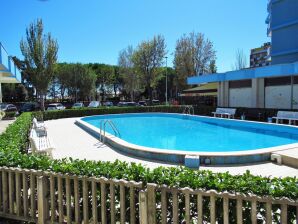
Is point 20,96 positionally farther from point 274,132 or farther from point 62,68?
point 274,132

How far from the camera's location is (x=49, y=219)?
13.5 ft

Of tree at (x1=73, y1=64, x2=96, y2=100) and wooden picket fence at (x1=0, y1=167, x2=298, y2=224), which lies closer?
wooden picket fence at (x1=0, y1=167, x2=298, y2=224)

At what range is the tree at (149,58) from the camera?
119 feet

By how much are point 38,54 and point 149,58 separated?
13.8 m

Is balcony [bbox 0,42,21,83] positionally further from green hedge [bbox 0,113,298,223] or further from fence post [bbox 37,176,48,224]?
fence post [bbox 37,176,48,224]

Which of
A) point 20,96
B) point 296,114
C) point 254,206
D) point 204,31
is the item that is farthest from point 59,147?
point 20,96

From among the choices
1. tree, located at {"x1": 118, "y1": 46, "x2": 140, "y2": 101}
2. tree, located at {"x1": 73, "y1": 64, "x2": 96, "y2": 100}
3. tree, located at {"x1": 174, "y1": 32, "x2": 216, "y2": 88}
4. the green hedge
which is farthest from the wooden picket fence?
tree, located at {"x1": 73, "y1": 64, "x2": 96, "y2": 100}

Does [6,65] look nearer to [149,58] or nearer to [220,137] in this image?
[220,137]

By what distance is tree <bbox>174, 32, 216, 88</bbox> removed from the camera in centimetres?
4206

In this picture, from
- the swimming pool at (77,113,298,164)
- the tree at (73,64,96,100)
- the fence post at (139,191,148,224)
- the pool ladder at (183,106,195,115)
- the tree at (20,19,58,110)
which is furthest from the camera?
the tree at (73,64,96,100)

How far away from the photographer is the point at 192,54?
42.0 meters

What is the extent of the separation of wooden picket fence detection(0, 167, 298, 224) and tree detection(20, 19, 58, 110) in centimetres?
2790

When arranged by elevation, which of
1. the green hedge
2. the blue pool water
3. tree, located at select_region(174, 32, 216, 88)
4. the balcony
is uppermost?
tree, located at select_region(174, 32, 216, 88)

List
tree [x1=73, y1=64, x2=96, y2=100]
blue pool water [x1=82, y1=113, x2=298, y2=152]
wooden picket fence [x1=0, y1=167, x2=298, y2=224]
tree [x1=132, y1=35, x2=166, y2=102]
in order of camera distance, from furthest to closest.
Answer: tree [x1=73, y1=64, x2=96, y2=100] < tree [x1=132, y1=35, x2=166, y2=102] < blue pool water [x1=82, y1=113, x2=298, y2=152] < wooden picket fence [x1=0, y1=167, x2=298, y2=224]
